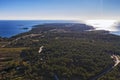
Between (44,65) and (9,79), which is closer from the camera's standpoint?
(9,79)

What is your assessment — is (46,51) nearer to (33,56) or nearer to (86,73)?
(33,56)

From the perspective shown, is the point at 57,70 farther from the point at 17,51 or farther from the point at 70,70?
the point at 17,51

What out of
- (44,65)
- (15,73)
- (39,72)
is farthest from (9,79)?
(44,65)

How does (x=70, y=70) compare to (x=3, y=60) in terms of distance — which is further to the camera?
(x=3, y=60)

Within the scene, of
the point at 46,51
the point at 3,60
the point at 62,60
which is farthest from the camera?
the point at 46,51

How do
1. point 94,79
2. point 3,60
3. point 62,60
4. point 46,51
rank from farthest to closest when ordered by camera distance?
point 46,51 → point 3,60 → point 62,60 → point 94,79

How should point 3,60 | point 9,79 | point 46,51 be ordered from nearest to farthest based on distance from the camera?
point 9,79
point 3,60
point 46,51

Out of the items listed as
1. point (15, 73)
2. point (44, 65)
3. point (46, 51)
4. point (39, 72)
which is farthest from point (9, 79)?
point (46, 51)

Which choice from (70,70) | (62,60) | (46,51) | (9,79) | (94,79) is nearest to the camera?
(9,79)

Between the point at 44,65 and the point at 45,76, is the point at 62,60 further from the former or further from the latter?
the point at 45,76
